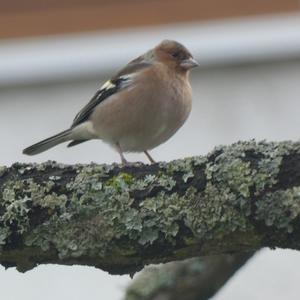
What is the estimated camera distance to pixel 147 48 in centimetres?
838

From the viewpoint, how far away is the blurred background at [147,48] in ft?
27.5

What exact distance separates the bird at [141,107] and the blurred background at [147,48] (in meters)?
2.54

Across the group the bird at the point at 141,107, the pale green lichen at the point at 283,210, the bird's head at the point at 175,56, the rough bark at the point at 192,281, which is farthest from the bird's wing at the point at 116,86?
the pale green lichen at the point at 283,210

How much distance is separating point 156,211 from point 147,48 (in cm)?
551

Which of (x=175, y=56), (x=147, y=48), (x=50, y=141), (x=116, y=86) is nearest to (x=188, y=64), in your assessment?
(x=175, y=56)

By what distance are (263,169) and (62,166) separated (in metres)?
0.64

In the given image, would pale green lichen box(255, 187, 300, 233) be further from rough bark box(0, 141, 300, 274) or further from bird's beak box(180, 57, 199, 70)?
bird's beak box(180, 57, 199, 70)

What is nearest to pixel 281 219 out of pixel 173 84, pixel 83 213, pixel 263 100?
Answer: pixel 83 213

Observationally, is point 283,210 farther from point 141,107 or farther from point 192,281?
point 141,107

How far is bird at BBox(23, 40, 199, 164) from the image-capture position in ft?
17.5

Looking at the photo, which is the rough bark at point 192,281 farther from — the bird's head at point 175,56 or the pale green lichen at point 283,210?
the bird's head at point 175,56

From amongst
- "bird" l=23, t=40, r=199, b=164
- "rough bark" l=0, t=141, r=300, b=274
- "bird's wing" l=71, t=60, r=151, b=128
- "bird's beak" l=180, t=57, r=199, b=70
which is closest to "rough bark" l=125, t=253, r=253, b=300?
"rough bark" l=0, t=141, r=300, b=274

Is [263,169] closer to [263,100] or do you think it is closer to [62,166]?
[62,166]

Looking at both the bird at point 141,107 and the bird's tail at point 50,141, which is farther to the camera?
the bird's tail at point 50,141
